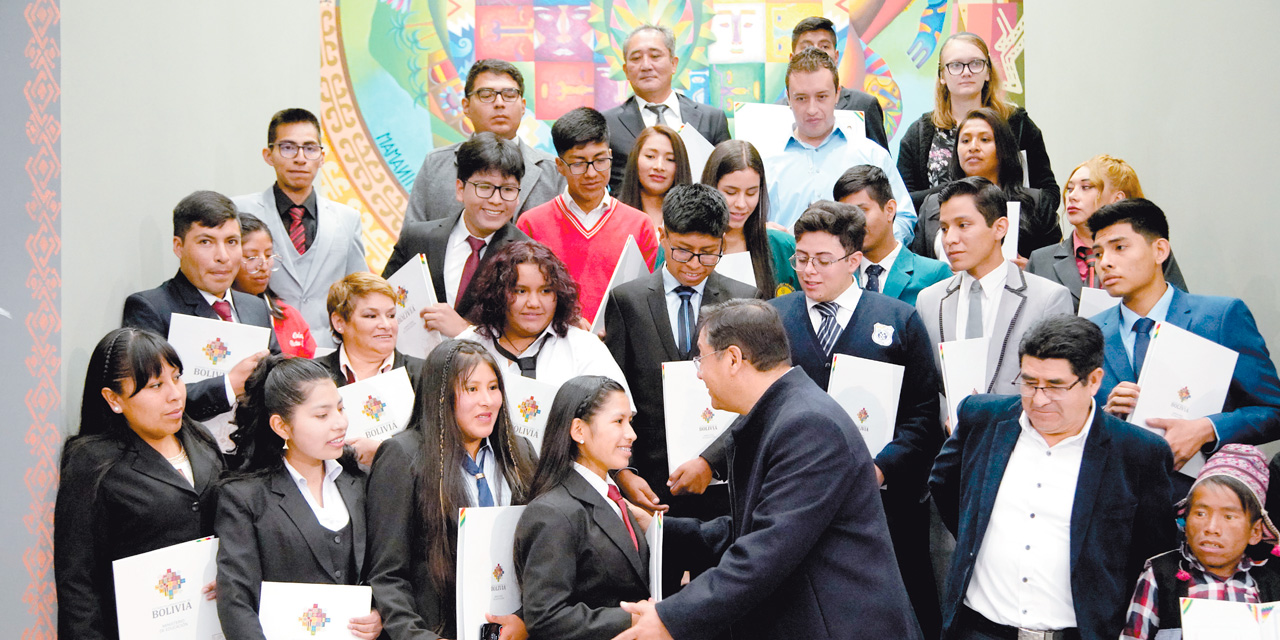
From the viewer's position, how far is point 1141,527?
11.8ft

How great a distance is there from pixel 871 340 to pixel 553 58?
4.55 metres

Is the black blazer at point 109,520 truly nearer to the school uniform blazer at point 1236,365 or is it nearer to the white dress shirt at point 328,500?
the white dress shirt at point 328,500

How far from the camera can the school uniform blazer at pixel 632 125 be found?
6.10m

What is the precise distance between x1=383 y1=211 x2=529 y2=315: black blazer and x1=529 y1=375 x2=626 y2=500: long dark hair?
1.37 m

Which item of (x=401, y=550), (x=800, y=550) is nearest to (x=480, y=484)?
(x=401, y=550)

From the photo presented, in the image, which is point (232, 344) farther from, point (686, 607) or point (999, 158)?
point (999, 158)

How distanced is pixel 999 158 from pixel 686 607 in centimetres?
353

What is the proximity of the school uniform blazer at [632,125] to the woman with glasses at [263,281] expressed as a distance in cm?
201

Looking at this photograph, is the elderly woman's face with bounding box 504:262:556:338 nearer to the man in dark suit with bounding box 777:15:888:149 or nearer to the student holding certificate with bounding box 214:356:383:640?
the student holding certificate with bounding box 214:356:383:640

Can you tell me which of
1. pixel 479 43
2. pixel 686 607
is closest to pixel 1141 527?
pixel 686 607

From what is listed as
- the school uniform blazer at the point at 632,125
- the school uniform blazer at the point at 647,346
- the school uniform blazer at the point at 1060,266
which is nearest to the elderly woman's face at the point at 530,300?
the school uniform blazer at the point at 647,346

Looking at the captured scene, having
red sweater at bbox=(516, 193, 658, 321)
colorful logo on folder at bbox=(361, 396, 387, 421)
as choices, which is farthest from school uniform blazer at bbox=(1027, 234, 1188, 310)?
colorful logo on folder at bbox=(361, 396, 387, 421)

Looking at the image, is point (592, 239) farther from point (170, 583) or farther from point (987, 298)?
point (170, 583)

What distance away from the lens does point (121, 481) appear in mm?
3566
